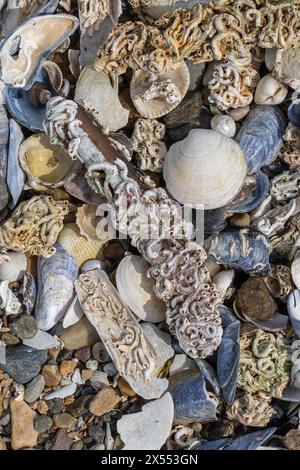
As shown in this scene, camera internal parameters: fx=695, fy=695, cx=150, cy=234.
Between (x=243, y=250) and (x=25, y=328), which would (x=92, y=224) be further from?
(x=243, y=250)

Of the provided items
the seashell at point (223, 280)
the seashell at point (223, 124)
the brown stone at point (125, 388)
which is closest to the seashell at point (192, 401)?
the brown stone at point (125, 388)

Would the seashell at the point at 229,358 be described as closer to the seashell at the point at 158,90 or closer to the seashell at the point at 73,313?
the seashell at the point at 73,313

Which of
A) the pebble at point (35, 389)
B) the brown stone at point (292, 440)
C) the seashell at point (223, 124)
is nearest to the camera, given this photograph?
the brown stone at point (292, 440)

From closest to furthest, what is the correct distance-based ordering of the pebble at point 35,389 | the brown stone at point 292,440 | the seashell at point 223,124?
the brown stone at point 292,440
the pebble at point 35,389
the seashell at point 223,124

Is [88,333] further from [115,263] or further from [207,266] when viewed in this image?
[207,266]

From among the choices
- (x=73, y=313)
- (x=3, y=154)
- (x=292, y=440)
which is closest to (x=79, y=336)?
(x=73, y=313)

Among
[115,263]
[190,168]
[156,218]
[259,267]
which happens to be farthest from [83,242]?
[259,267]

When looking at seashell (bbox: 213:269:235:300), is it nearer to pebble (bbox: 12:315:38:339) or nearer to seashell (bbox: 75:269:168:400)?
seashell (bbox: 75:269:168:400)
